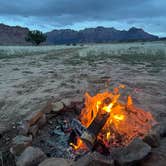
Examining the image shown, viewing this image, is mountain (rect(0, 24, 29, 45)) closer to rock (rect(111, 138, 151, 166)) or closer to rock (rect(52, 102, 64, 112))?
rock (rect(52, 102, 64, 112))

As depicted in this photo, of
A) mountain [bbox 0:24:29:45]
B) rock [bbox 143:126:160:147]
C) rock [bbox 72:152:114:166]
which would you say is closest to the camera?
rock [bbox 72:152:114:166]

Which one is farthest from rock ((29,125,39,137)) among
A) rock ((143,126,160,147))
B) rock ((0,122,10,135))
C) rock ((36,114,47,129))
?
rock ((143,126,160,147))

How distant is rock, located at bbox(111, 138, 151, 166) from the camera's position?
330 centimetres

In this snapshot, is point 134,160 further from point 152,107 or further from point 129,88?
point 129,88

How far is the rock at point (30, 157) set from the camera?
362 cm

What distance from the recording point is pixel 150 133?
3.83 m

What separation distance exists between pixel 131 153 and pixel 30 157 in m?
1.39

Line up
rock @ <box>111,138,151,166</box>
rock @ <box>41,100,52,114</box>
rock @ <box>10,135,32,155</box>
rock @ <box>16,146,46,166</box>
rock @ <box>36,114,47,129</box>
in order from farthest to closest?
1. rock @ <box>41,100,52,114</box>
2. rock @ <box>36,114,47,129</box>
3. rock @ <box>10,135,32,155</box>
4. rock @ <box>16,146,46,166</box>
5. rock @ <box>111,138,151,166</box>

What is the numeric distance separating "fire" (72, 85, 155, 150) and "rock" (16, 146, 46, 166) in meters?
0.64

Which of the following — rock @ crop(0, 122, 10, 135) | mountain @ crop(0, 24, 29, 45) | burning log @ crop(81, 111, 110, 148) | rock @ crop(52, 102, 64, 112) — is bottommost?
mountain @ crop(0, 24, 29, 45)

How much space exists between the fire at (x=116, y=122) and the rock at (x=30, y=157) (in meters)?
0.64

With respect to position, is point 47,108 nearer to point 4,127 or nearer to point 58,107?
point 58,107

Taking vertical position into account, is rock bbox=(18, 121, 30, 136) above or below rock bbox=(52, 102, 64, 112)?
below

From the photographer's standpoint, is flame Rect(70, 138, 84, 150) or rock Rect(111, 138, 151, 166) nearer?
rock Rect(111, 138, 151, 166)
